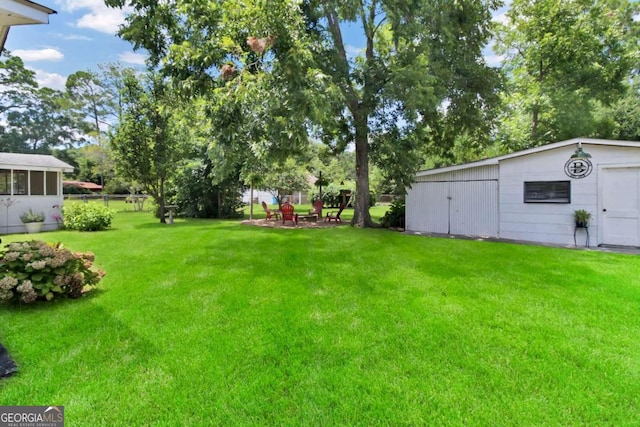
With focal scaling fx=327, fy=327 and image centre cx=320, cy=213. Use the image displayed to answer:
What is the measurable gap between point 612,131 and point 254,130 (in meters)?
19.0

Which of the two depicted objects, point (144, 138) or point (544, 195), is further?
point (144, 138)

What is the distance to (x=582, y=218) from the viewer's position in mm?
8305

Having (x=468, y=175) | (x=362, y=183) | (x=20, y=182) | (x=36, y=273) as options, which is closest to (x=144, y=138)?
(x=20, y=182)

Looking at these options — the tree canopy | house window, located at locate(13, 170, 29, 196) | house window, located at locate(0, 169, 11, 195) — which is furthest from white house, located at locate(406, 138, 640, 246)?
house window, located at locate(0, 169, 11, 195)

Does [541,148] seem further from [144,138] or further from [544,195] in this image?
[144,138]

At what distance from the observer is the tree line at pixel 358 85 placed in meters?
8.43

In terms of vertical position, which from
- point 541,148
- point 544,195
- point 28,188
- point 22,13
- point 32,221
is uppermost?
point 22,13

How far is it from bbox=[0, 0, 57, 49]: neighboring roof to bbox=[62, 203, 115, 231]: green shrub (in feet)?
31.3

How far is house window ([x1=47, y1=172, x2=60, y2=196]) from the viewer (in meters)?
12.6

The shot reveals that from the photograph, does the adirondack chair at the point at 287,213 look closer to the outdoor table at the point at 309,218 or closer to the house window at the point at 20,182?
the outdoor table at the point at 309,218

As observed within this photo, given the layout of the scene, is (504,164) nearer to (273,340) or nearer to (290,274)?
(290,274)

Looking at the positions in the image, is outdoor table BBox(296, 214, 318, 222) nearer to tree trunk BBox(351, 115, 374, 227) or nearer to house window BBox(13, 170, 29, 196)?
tree trunk BBox(351, 115, 374, 227)

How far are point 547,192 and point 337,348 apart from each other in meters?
8.65

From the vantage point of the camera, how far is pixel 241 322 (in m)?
3.63
